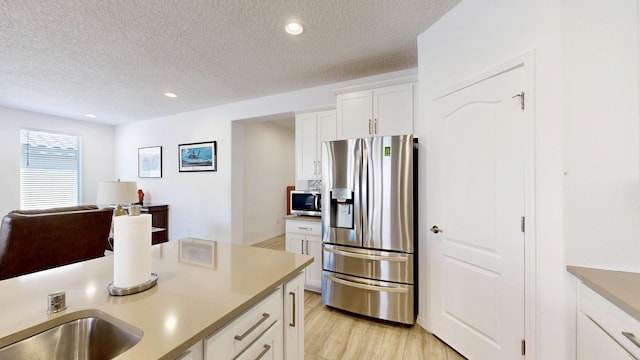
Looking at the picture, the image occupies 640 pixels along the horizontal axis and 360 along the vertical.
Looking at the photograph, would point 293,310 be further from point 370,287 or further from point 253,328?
point 370,287

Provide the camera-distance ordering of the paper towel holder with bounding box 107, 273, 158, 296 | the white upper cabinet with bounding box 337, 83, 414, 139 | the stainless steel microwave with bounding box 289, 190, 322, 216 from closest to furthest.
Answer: the paper towel holder with bounding box 107, 273, 158, 296
the white upper cabinet with bounding box 337, 83, 414, 139
the stainless steel microwave with bounding box 289, 190, 322, 216

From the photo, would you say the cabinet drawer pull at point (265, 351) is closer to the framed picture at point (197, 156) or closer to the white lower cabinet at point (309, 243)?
the white lower cabinet at point (309, 243)

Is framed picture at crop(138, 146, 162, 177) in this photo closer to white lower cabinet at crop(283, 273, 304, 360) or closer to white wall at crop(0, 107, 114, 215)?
white wall at crop(0, 107, 114, 215)

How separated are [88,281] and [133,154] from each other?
5.28 metres

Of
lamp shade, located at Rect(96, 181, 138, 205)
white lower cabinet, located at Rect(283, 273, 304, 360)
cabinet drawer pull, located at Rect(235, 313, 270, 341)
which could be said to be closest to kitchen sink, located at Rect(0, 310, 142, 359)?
cabinet drawer pull, located at Rect(235, 313, 270, 341)

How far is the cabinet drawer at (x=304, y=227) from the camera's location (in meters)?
2.81

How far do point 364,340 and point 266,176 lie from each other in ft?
12.9

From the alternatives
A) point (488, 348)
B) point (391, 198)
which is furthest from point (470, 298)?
point (391, 198)

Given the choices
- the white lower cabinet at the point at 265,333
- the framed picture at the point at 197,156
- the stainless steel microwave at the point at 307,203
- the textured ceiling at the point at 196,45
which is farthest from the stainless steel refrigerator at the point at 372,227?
the framed picture at the point at 197,156

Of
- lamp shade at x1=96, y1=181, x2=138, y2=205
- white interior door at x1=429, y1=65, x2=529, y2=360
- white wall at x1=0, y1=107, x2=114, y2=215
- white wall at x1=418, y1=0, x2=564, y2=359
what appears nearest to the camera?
white wall at x1=418, y1=0, x2=564, y2=359

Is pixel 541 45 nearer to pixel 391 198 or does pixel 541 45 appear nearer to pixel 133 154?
pixel 391 198

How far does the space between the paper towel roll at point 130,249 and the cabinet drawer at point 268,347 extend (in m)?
0.49

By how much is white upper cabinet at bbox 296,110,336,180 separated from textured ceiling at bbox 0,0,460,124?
0.46m

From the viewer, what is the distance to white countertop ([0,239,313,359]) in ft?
2.22
